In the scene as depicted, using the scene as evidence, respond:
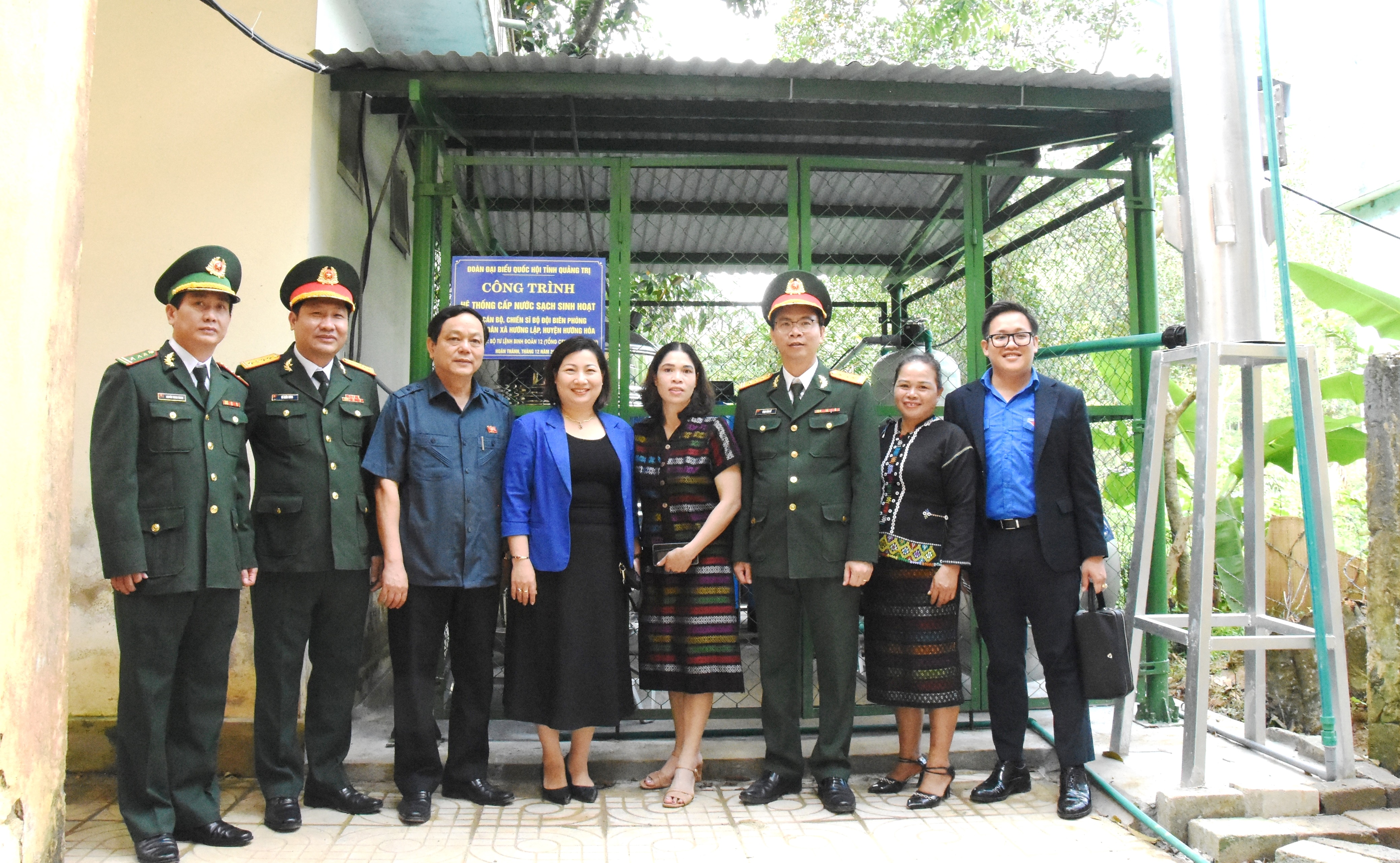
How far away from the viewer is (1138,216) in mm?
4414

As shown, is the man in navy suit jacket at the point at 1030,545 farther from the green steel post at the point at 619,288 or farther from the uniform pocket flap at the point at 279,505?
the uniform pocket flap at the point at 279,505

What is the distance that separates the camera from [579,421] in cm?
350

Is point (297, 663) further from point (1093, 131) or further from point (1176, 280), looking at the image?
point (1176, 280)

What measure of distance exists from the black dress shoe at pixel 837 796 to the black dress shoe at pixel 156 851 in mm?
2216

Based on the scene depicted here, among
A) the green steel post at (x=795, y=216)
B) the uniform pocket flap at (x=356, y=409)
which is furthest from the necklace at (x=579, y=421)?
the green steel post at (x=795, y=216)

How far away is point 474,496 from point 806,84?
90.9 inches

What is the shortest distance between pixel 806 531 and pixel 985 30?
10200 millimetres

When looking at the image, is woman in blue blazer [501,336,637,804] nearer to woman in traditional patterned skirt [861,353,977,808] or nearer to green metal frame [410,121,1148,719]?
green metal frame [410,121,1148,719]

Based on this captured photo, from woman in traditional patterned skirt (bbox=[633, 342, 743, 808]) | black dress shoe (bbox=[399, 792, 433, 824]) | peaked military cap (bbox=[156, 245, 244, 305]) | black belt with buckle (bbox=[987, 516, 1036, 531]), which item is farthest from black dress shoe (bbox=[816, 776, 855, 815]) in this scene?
peaked military cap (bbox=[156, 245, 244, 305])

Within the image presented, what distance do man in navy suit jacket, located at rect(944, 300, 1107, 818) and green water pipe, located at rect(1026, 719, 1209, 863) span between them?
77mm

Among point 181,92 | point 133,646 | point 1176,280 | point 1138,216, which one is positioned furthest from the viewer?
point 1176,280

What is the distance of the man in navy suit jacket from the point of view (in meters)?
3.38

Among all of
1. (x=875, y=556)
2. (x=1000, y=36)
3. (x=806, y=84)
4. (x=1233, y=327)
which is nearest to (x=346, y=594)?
(x=875, y=556)

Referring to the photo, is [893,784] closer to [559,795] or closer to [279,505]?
[559,795]
